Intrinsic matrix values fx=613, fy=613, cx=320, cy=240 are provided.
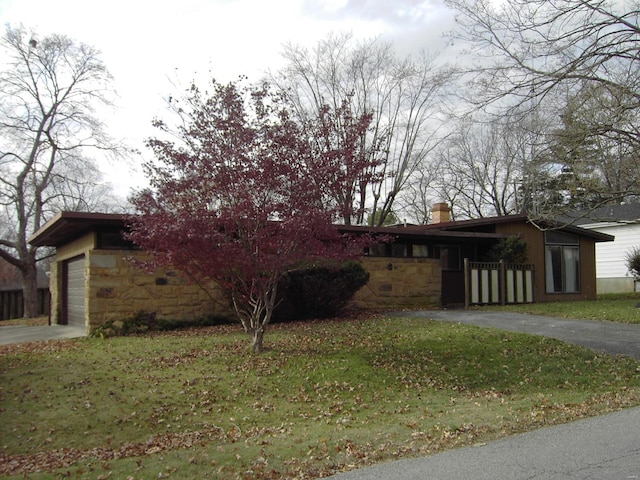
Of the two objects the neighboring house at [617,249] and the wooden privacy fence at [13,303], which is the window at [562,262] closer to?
the neighboring house at [617,249]

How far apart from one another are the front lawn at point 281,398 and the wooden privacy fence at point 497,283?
617cm

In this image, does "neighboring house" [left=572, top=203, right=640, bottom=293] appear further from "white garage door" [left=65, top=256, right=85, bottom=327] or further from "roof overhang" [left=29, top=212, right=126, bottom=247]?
"roof overhang" [left=29, top=212, right=126, bottom=247]

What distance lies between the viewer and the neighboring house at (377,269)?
14.5 meters

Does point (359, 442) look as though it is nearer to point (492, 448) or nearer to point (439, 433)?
point (439, 433)

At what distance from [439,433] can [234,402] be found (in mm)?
3117

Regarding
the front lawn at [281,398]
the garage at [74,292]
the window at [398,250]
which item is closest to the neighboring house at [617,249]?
the window at [398,250]

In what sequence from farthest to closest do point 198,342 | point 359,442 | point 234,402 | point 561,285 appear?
point 561,285 < point 198,342 < point 234,402 < point 359,442

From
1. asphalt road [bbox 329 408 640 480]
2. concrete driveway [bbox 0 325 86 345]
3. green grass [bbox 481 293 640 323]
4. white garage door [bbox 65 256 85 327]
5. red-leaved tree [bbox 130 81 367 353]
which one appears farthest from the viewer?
white garage door [bbox 65 256 85 327]

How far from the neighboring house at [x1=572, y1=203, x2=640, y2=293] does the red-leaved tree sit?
80.6 ft

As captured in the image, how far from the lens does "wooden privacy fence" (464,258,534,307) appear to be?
63.3 ft

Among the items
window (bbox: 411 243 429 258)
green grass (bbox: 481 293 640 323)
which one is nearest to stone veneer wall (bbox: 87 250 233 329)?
window (bbox: 411 243 429 258)

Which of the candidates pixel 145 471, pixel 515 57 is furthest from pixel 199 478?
pixel 515 57

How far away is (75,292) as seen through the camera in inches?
692

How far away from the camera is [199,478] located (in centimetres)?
592
